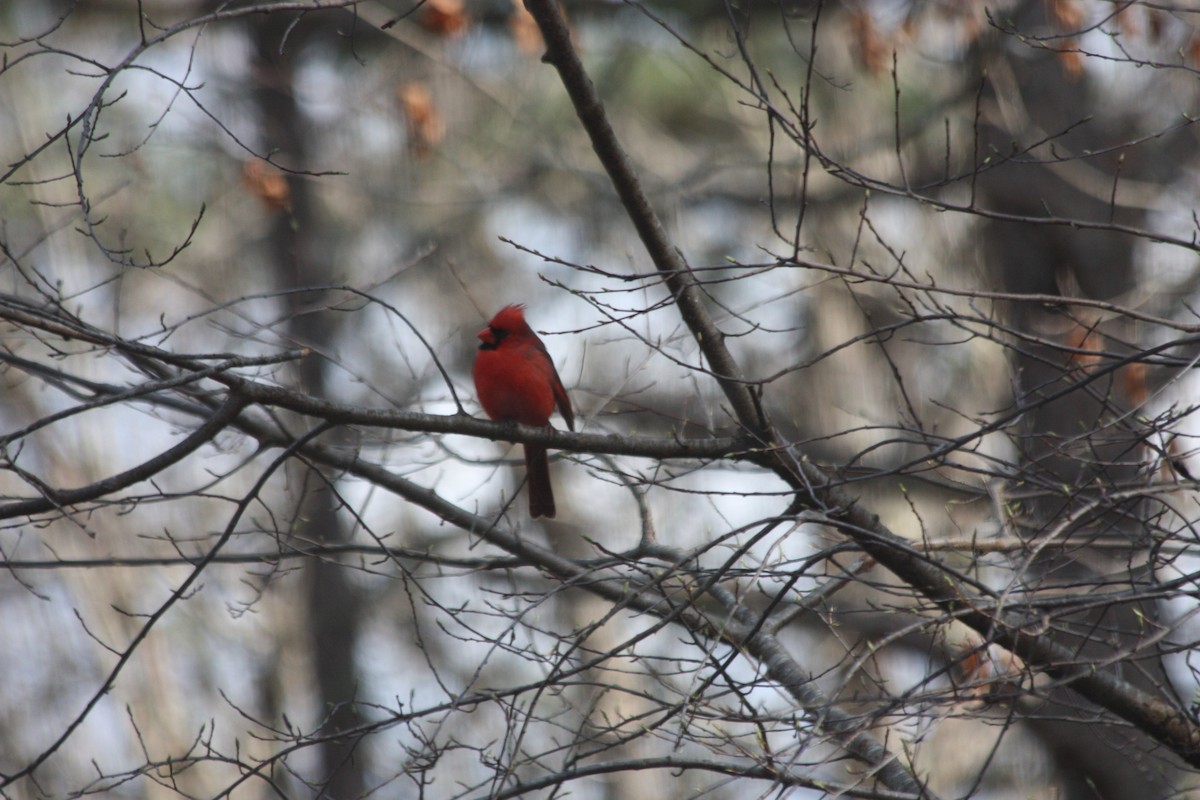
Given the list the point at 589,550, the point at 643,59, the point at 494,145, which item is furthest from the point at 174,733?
the point at 643,59

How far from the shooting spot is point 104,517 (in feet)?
31.1

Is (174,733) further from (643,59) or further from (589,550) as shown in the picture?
(643,59)

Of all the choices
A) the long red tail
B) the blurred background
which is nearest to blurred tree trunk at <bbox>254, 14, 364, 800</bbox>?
the blurred background

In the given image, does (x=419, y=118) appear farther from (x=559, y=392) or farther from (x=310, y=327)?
(x=559, y=392)

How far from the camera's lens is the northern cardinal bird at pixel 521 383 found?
16.4 ft

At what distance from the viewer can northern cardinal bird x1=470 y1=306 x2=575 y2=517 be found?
4.99m

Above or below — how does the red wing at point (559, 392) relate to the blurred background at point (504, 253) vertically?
below

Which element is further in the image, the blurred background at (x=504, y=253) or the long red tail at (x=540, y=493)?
the blurred background at (x=504, y=253)

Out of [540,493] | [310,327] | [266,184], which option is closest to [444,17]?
[266,184]

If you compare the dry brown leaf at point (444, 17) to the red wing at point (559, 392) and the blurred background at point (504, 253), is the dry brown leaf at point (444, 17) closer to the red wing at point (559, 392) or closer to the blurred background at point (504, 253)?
the blurred background at point (504, 253)

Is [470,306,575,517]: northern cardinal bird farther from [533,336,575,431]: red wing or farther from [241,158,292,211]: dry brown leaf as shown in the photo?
[241,158,292,211]: dry brown leaf

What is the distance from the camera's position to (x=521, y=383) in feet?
16.3

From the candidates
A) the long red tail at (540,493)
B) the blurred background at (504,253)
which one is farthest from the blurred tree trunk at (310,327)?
the long red tail at (540,493)

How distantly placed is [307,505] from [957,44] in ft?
18.6
